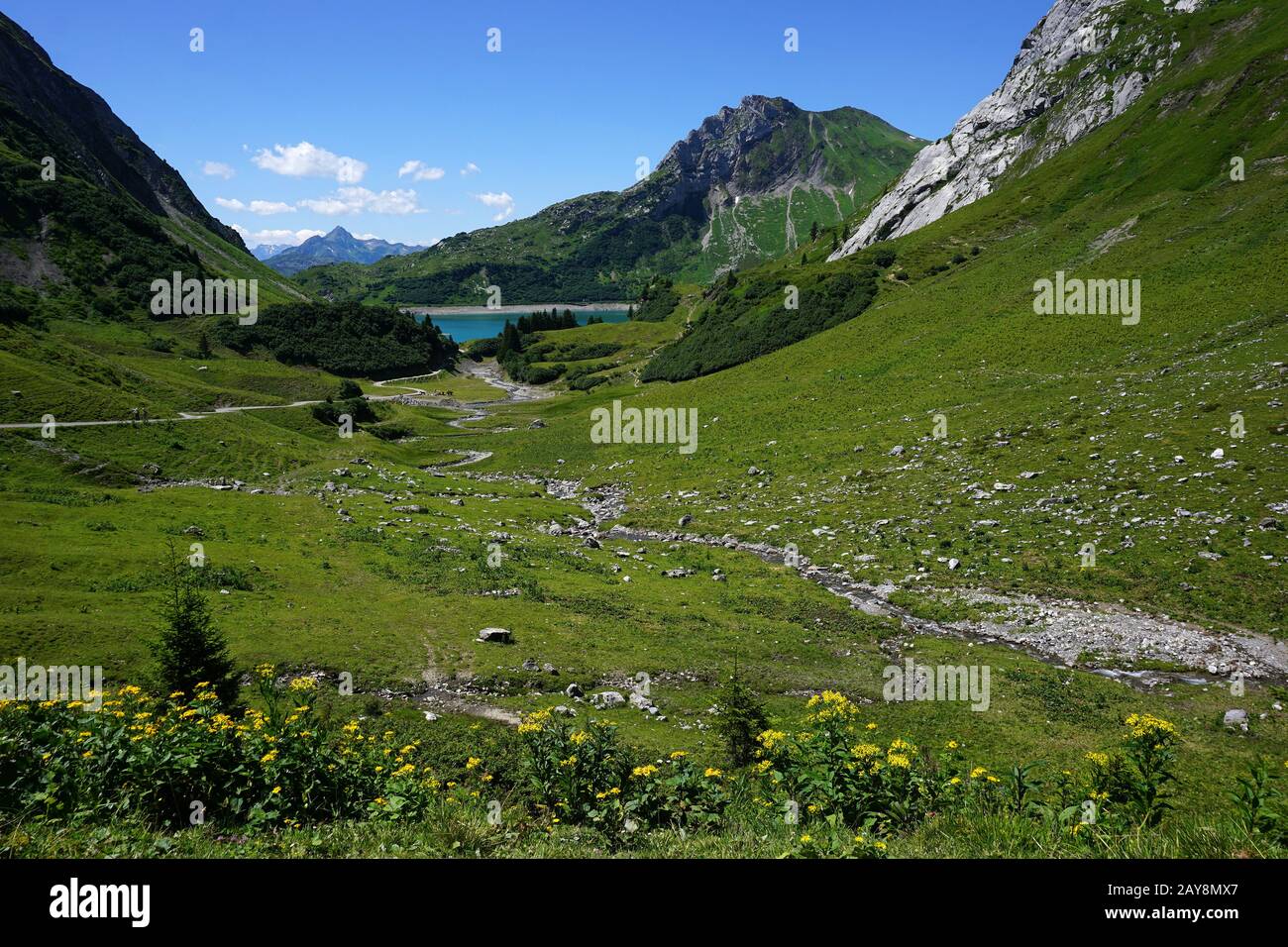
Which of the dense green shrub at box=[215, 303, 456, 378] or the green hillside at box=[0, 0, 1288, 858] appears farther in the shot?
the dense green shrub at box=[215, 303, 456, 378]

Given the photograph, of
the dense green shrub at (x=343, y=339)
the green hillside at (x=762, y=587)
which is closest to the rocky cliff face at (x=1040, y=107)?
the green hillside at (x=762, y=587)

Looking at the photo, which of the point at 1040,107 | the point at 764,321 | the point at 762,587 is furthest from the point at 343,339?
the point at 1040,107

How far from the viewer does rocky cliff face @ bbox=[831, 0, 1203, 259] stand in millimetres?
118375

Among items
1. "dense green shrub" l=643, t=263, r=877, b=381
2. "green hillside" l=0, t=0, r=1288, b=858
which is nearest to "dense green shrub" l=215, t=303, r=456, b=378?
"green hillside" l=0, t=0, r=1288, b=858

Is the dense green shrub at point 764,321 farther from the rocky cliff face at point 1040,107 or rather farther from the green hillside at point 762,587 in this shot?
the rocky cliff face at point 1040,107

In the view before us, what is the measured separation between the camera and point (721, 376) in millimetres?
93750

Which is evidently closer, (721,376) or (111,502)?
(111,502)

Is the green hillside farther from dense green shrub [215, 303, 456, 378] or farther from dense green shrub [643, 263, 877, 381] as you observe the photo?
dense green shrub [215, 303, 456, 378]

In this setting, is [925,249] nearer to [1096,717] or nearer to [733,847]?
[1096,717]

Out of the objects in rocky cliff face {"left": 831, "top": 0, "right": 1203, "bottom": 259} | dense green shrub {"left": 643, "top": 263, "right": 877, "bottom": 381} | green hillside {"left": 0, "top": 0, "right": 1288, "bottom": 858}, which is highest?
rocky cliff face {"left": 831, "top": 0, "right": 1203, "bottom": 259}

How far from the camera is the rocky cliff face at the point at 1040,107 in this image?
118375 mm

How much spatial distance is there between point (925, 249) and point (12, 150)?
223m

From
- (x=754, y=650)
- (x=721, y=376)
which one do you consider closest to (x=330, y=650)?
(x=754, y=650)

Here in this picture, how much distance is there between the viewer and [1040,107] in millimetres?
136625
